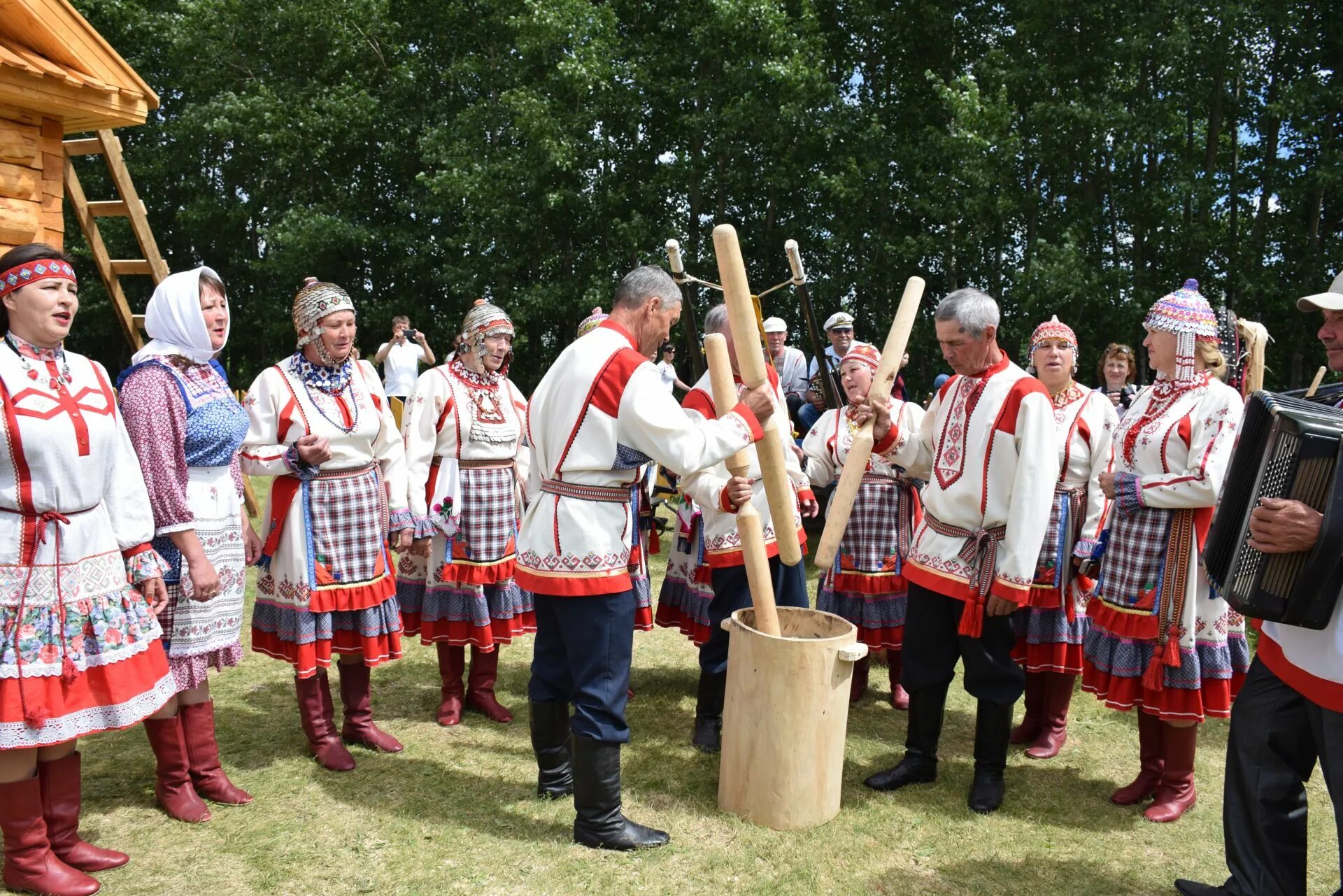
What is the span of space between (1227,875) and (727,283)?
2.69 meters

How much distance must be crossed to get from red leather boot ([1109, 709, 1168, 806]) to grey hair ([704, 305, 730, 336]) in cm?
240

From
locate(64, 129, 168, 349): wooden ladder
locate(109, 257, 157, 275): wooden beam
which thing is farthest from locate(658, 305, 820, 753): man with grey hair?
locate(109, 257, 157, 275): wooden beam

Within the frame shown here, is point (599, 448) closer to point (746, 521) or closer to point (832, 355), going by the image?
point (746, 521)

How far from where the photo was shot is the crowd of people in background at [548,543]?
2.95m

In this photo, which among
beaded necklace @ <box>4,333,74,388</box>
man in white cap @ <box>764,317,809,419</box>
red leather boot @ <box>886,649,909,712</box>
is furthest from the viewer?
man in white cap @ <box>764,317,809,419</box>

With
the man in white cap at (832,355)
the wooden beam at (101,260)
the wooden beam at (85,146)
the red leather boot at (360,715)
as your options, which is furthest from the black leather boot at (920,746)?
the wooden beam at (85,146)

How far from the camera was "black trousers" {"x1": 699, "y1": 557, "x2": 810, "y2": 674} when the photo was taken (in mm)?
4348

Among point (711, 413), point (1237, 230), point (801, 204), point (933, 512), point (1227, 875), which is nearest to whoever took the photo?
point (1227, 875)

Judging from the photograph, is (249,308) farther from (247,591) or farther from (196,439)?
(196,439)

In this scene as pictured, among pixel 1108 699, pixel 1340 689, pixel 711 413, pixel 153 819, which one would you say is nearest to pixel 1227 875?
pixel 1108 699

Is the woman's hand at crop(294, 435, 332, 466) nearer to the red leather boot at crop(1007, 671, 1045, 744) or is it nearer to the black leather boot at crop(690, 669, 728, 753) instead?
the black leather boot at crop(690, 669, 728, 753)

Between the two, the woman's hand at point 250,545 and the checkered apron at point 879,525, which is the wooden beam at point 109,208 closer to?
the woman's hand at point 250,545

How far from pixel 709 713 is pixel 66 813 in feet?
8.31

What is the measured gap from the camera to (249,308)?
24172 millimetres
